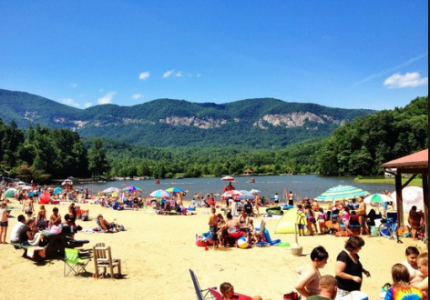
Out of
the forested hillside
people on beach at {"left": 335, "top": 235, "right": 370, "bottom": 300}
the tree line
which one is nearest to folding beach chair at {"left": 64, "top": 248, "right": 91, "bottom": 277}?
people on beach at {"left": 335, "top": 235, "right": 370, "bottom": 300}

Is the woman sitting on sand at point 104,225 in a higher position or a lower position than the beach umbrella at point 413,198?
lower

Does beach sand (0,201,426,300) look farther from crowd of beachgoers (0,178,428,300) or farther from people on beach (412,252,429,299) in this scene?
people on beach (412,252,429,299)

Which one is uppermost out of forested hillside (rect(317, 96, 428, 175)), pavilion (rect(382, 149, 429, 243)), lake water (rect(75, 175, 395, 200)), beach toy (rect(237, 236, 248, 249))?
forested hillside (rect(317, 96, 428, 175))

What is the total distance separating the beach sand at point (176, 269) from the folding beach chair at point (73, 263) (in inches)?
6.5

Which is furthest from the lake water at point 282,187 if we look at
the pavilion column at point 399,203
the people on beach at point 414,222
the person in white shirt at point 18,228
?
the person in white shirt at point 18,228

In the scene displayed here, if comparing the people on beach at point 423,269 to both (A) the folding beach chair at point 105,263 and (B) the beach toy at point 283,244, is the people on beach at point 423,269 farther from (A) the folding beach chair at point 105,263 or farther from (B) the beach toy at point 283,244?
(B) the beach toy at point 283,244

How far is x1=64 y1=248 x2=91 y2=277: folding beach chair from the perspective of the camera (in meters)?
8.73

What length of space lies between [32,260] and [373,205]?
20.5m

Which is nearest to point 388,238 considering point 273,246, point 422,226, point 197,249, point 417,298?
point 422,226

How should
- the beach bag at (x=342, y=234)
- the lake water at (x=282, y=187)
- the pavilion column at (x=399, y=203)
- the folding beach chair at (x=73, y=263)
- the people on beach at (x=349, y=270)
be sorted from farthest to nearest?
the lake water at (x=282, y=187) < the beach bag at (x=342, y=234) < the pavilion column at (x=399, y=203) < the folding beach chair at (x=73, y=263) < the people on beach at (x=349, y=270)

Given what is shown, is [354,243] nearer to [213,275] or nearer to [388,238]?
[213,275]

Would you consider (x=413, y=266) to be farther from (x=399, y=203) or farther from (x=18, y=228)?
(x=18, y=228)

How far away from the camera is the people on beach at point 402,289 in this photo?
13.3ft

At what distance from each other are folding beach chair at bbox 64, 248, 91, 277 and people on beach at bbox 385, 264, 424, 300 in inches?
272
